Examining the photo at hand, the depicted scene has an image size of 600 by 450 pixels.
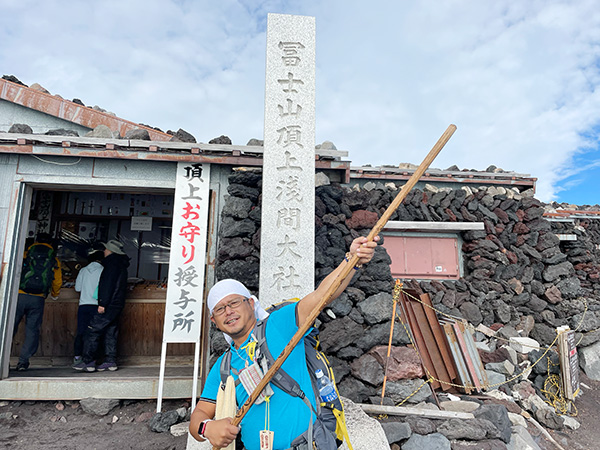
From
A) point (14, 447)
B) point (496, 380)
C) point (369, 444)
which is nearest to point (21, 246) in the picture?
point (14, 447)

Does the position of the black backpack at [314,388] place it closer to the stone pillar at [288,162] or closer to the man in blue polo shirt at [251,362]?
the man in blue polo shirt at [251,362]

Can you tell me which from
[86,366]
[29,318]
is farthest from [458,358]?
[29,318]

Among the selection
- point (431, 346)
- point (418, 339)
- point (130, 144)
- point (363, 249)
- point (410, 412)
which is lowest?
point (410, 412)

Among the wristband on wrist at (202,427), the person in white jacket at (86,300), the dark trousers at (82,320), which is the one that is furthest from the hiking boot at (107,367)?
the wristband on wrist at (202,427)

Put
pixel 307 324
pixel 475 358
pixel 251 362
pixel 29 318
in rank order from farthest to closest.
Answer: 1. pixel 475 358
2. pixel 29 318
3. pixel 251 362
4. pixel 307 324

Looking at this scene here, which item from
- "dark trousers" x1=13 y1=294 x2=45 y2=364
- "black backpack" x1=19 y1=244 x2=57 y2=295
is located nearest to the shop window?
"black backpack" x1=19 y1=244 x2=57 y2=295

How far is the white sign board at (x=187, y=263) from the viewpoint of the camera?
477cm

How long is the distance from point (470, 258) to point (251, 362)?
683 cm

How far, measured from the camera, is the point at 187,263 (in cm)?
487

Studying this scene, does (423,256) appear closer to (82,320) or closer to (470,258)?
(470,258)

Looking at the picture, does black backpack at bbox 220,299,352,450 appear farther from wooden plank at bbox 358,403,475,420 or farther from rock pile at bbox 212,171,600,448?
rock pile at bbox 212,171,600,448

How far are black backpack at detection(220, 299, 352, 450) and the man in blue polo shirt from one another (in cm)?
3

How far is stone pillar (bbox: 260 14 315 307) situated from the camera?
429cm

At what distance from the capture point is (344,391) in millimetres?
4680
